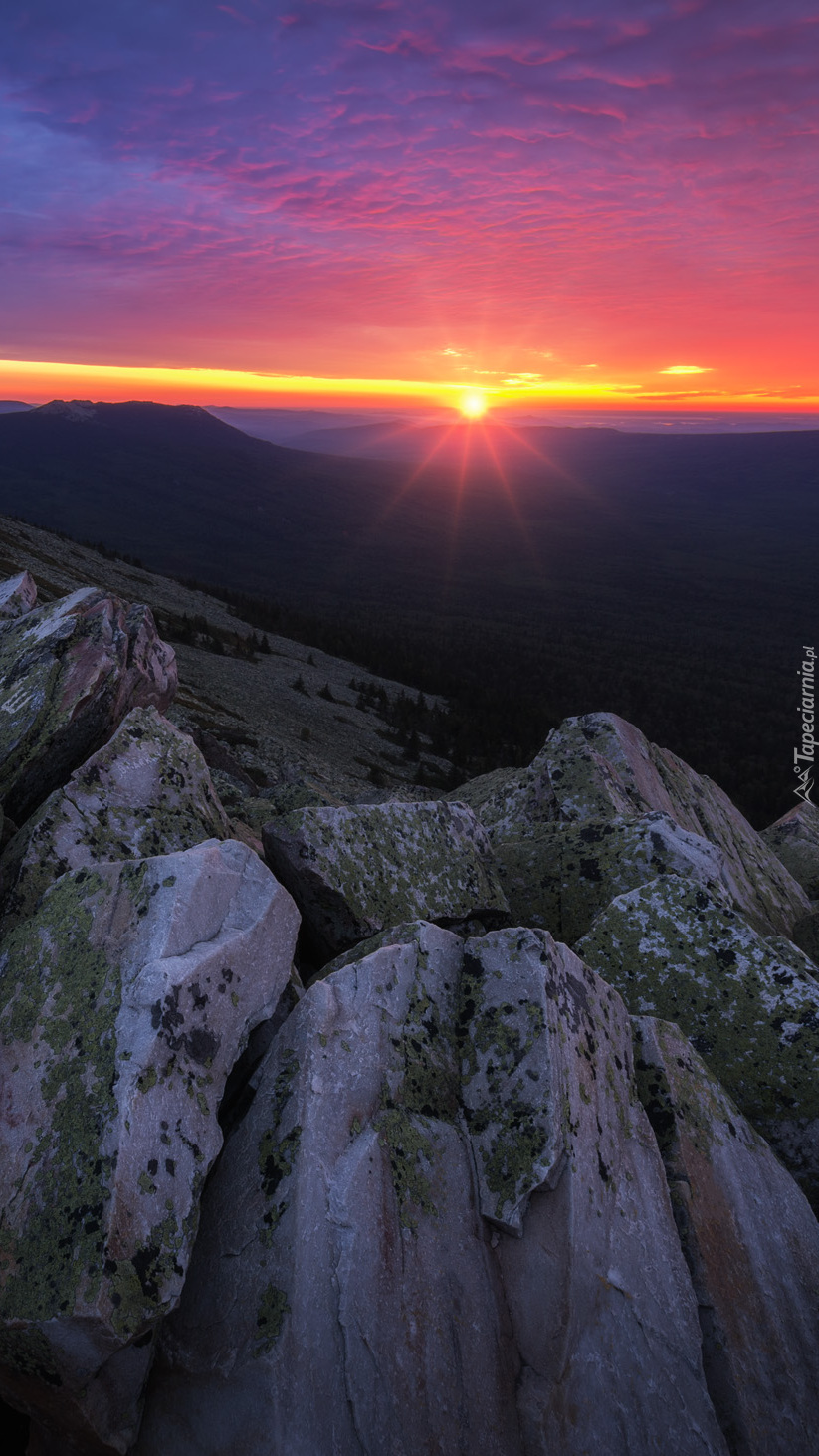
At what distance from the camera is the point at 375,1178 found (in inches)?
201

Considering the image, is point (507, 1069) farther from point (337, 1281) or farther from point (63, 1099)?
point (63, 1099)

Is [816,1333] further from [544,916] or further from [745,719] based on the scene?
[745,719]

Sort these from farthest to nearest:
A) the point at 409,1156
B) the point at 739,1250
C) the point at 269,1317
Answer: the point at 739,1250, the point at 409,1156, the point at 269,1317

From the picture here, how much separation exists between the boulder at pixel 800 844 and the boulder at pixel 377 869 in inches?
486

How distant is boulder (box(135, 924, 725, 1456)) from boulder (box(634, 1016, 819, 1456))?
210mm

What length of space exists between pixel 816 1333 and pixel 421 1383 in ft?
11.0

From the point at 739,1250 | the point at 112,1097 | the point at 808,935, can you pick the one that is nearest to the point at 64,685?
the point at 112,1097

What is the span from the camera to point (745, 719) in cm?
11050

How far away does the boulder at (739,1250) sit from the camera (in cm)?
515

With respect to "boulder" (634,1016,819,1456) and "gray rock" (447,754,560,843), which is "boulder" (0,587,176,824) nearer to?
"gray rock" (447,754,560,843)

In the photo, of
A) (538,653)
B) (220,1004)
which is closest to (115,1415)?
(220,1004)

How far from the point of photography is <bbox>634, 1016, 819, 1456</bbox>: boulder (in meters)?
5.15

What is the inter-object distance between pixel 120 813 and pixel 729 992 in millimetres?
6842

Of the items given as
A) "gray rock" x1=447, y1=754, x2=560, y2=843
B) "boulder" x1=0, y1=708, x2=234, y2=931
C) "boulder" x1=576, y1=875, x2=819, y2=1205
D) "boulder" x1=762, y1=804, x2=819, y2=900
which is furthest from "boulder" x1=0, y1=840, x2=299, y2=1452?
"boulder" x1=762, y1=804, x2=819, y2=900
